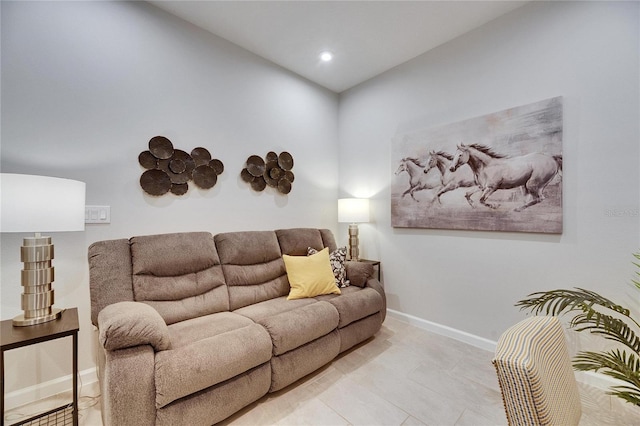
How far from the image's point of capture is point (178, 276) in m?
2.04

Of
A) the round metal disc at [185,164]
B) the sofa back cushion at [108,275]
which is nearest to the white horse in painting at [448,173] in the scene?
the round metal disc at [185,164]

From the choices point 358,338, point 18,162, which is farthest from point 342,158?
point 18,162

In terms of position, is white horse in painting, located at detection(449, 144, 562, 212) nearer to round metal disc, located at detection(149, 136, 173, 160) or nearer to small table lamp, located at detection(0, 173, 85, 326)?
round metal disc, located at detection(149, 136, 173, 160)

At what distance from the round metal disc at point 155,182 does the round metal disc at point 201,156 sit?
30cm

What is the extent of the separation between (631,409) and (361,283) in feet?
6.09

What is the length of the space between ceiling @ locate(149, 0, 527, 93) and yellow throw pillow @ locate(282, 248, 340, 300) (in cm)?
211

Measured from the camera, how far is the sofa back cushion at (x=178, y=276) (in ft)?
6.20

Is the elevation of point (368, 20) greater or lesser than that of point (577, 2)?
greater

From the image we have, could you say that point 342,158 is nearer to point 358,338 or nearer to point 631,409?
point 358,338

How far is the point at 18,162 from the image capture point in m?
1.75

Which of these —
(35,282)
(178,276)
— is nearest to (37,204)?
(35,282)

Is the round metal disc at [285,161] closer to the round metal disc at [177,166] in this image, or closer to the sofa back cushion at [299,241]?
the sofa back cushion at [299,241]

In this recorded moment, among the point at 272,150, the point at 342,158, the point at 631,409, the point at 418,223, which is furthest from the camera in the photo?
the point at 342,158

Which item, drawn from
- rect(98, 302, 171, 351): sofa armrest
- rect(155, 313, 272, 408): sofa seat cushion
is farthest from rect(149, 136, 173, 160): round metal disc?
rect(155, 313, 272, 408): sofa seat cushion
